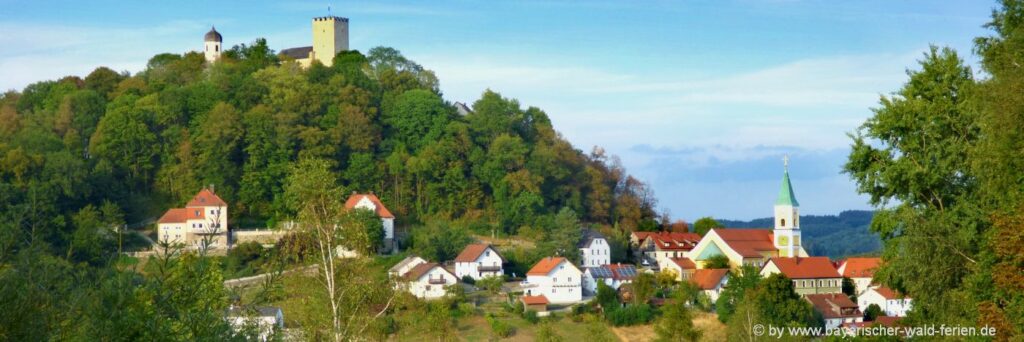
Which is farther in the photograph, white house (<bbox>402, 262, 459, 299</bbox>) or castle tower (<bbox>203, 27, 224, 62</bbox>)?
castle tower (<bbox>203, 27, 224, 62</bbox>)

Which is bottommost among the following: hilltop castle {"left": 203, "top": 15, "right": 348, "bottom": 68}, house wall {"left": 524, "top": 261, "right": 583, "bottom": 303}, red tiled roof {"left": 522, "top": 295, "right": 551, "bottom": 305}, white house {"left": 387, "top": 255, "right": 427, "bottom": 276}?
red tiled roof {"left": 522, "top": 295, "right": 551, "bottom": 305}

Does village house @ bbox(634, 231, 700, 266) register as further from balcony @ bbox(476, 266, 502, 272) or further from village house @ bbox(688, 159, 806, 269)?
balcony @ bbox(476, 266, 502, 272)

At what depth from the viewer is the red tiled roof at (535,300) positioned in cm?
5227

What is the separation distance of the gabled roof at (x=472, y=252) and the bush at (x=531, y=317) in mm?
6934

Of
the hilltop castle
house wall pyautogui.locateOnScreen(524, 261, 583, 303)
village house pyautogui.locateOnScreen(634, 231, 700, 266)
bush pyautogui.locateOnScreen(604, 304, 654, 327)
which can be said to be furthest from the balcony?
→ the hilltop castle

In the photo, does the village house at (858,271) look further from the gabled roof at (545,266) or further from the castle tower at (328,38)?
the castle tower at (328,38)

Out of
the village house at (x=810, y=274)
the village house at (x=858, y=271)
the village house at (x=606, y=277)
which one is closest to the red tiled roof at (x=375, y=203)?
the village house at (x=606, y=277)

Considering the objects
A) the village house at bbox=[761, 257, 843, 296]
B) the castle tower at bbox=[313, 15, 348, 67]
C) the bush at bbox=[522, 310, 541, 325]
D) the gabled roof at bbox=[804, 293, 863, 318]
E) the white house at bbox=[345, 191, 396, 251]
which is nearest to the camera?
the bush at bbox=[522, 310, 541, 325]

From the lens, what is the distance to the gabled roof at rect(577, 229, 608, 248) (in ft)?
203

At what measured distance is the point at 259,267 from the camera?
57562 millimetres

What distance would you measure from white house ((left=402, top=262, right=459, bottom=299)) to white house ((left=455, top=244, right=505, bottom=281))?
1.36 meters

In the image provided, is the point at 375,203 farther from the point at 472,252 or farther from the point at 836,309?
the point at 836,309

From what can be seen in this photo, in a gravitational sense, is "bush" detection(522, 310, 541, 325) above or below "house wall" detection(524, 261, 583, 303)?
below

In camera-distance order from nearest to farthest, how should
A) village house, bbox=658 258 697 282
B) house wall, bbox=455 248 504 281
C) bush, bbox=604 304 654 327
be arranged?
bush, bbox=604 304 654 327 < house wall, bbox=455 248 504 281 < village house, bbox=658 258 697 282
